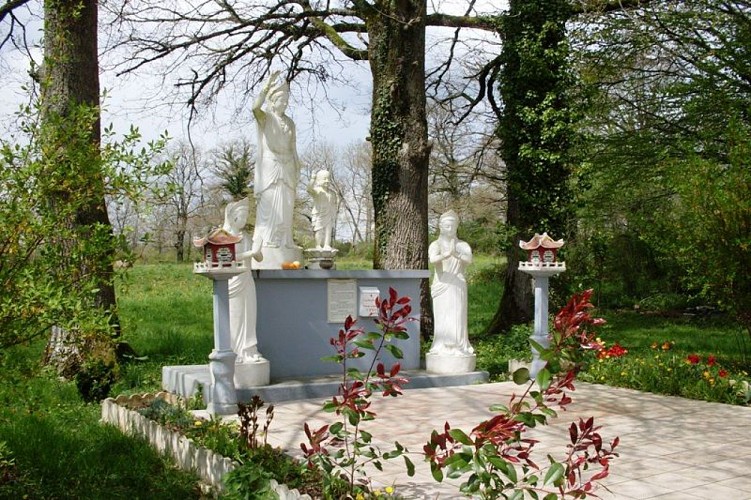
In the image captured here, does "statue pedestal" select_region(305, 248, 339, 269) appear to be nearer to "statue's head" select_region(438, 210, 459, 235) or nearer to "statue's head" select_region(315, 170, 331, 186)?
"statue's head" select_region(315, 170, 331, 186)

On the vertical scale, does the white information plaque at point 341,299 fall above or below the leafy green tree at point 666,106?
below

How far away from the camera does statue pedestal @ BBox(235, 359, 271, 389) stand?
8773 mm

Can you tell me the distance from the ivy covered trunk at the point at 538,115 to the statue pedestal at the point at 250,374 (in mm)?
6636

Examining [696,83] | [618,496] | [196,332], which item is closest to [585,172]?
[696,83]

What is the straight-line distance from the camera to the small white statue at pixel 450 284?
10047 mm

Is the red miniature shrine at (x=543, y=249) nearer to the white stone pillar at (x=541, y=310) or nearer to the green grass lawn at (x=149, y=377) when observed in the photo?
the white stone pillar at (x=541, y=310)

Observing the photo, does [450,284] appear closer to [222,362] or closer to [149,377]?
[222,362]

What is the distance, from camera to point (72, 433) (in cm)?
721

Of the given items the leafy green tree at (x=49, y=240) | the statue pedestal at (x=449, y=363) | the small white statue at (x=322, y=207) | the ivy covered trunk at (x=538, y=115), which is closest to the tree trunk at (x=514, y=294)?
the ivy covered trunk at (x=538, y=115)

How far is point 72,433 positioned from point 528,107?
990 cm

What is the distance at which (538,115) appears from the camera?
13.9 metres

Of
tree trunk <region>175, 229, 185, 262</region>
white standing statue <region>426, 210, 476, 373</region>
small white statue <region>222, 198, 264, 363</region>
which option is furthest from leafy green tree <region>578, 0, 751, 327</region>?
tree trunk <region>175, 229, 185, 262</region>

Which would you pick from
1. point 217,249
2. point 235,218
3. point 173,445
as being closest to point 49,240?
point 173,445

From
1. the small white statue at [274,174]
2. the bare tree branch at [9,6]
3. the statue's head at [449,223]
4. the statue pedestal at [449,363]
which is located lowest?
the statue pedestal at [449,363]
